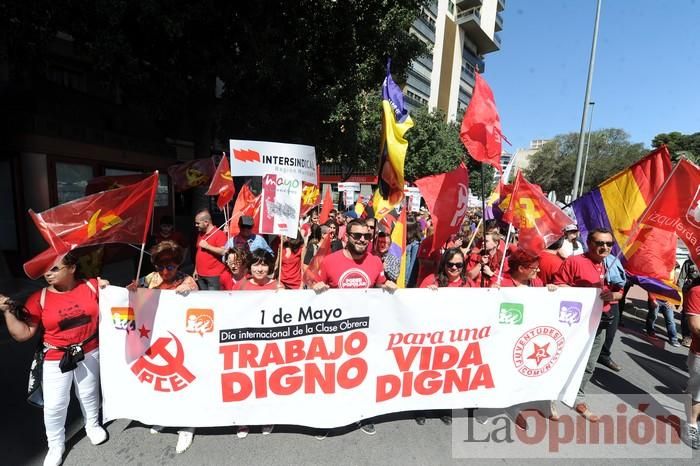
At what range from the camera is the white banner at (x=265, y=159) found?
11.0 ft

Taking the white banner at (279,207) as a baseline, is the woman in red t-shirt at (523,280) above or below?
below

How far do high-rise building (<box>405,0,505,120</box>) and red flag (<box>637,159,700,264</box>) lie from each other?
36.3 meters

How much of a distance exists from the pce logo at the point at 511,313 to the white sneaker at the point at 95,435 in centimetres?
343

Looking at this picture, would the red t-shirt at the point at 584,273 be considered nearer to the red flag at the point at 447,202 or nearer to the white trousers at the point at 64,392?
the red flag at the point at 447,202

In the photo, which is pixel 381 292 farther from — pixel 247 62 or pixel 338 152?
pixel 338 152

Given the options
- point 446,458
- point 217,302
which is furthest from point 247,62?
point 446,458

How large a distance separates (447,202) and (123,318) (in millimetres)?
3283

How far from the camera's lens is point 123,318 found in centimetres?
263

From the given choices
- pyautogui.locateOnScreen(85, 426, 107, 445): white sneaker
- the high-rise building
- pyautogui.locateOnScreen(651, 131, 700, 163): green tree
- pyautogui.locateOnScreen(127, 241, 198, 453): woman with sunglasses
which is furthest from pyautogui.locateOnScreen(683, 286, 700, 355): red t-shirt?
pyautogui.locateOnScreen(651, 131, 700, 163): green tree

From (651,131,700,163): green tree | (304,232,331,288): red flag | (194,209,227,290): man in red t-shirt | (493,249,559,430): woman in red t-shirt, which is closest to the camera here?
(493,249,559,430): woman in red t-shirt

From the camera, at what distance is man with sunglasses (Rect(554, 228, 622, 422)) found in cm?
316

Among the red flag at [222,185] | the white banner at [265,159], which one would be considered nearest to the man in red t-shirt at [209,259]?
the red flag at [222,185]

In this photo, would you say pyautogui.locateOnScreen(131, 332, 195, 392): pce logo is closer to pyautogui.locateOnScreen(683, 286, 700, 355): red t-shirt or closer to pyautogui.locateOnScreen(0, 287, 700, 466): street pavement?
pyautogui.locateOnScreen(0, 287, 700, 466): street pavement

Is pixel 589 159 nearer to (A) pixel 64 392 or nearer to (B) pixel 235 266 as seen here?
(B) pixel 235 266
